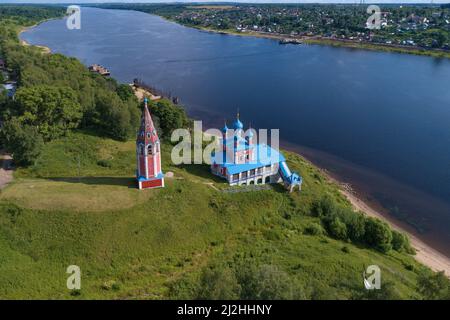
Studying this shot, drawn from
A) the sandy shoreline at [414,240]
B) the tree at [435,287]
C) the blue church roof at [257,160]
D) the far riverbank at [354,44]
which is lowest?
the sandy shoreline at [414,240]

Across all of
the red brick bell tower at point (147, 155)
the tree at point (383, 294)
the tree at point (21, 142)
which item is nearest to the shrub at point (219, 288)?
the tree at point (383, 294)

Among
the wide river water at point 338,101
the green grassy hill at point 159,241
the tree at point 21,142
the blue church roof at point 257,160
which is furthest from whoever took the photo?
the wide river water at point 338,101

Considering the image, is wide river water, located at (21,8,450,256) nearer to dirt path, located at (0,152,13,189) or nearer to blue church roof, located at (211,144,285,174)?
blue church roof, located at (211,144,285,174)

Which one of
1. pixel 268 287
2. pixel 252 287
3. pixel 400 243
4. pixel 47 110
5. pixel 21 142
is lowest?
pixel 400 243

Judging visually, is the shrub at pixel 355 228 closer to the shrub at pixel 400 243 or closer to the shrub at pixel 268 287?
the shrub at pixel 400 243

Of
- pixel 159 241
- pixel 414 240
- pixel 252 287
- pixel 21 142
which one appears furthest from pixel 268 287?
pixel 21 142

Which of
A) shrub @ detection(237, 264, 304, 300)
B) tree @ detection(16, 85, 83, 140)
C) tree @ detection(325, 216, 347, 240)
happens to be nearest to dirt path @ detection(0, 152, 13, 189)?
tree @ detection(16, 85, 83, 140)

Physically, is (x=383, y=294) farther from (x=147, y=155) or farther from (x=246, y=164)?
(x=246, y=164)
